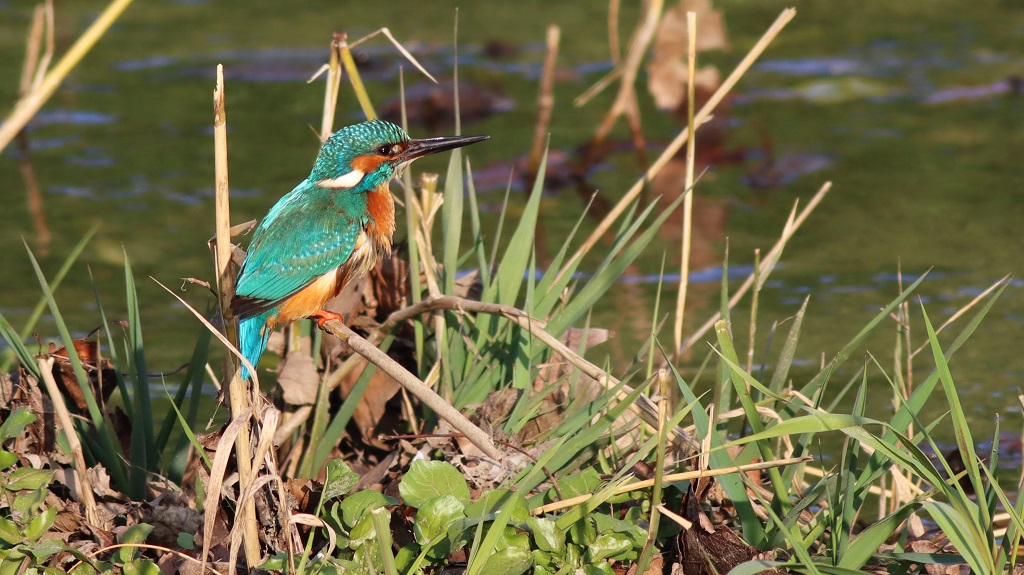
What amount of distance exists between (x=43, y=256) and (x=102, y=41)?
4.32 meters

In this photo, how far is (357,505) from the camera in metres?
2.57

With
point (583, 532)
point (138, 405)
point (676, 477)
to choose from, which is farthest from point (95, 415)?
point (676, 477)

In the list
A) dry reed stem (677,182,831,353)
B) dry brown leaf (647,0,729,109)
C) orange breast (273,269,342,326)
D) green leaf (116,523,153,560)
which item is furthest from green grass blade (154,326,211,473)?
dry brown leaf (647,0,729,109)

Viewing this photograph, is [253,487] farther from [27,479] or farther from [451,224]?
[451,224]

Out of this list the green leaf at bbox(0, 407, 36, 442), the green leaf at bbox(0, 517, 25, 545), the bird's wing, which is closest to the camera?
the green leaf at bbox(0, 517, 25, 545)

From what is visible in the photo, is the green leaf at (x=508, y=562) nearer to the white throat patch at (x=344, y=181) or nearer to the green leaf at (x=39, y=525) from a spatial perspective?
the green leaf at (x=39, y=525)

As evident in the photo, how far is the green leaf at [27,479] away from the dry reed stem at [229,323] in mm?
486

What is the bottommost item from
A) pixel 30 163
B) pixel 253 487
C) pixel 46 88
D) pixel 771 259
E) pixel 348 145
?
pixel 30 163

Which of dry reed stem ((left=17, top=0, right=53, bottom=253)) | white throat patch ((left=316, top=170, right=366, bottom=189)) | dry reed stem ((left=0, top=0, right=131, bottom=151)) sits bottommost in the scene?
dry reed stem ((left=17, top=0, right=53, bottom=253))

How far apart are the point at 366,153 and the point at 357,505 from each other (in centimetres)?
109

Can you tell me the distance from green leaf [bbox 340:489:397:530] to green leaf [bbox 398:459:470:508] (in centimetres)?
6

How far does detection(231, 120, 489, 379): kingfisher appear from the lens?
292 cm

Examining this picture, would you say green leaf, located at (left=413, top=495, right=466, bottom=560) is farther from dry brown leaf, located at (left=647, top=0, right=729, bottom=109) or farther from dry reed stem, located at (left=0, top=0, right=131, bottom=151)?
dry brown leaf, located at (left=647, top=0, right=729, bottom=109)

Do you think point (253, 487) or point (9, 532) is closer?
point (253, 487)
